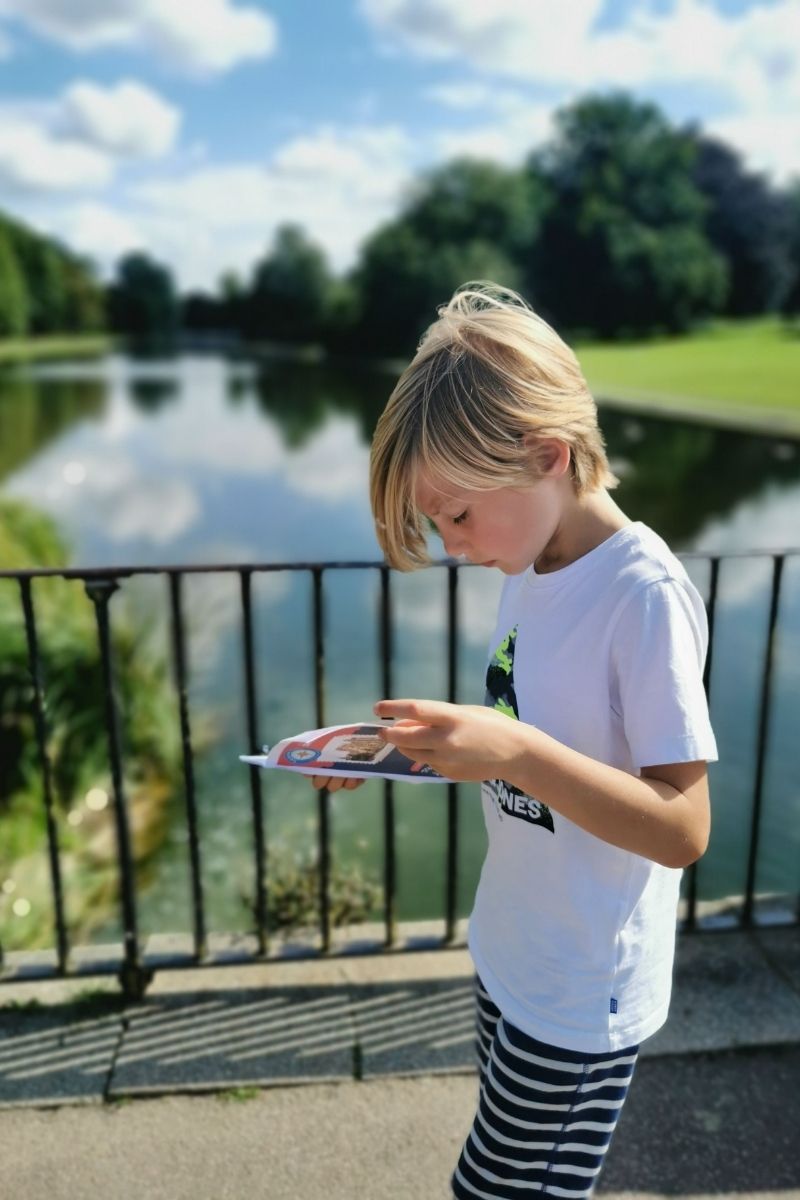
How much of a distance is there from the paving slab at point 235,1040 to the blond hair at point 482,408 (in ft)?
5.32

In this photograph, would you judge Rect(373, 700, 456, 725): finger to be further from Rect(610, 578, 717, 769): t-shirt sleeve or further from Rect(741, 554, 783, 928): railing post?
Rect(741, 554, 783, 928): railing post

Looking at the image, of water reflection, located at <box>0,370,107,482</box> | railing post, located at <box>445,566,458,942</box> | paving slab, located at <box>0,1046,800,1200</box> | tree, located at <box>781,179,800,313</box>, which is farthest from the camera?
tree, located at <box>781,179,800,313</box>

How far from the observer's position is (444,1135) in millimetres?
2215

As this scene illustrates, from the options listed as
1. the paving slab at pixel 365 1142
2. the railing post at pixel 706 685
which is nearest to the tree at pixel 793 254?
the railing post at pixel 706 685

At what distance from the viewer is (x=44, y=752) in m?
2.72

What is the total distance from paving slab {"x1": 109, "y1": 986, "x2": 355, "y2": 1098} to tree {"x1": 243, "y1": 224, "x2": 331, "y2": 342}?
278 ft

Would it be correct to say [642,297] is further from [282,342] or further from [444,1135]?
[444,1135]

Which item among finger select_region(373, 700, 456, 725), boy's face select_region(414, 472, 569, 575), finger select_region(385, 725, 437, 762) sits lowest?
finger select_region(385, 725, 437, 762)

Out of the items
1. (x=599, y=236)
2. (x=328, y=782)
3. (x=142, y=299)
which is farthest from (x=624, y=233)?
(x=142, y=299)

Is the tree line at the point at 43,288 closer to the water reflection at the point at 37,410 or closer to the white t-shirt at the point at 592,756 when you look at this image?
the water reflection at the point at 37,410

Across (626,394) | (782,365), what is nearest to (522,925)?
(626,394)

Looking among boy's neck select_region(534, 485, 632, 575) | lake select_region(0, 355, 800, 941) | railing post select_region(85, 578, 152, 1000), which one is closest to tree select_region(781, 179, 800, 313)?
lake select_region(0, 355, 800, 941)

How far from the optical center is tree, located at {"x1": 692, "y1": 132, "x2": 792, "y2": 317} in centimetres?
6091

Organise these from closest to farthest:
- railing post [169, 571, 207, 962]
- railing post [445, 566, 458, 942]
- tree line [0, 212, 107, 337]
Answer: railing post [169, 571, 207, 962], railing post [445, 566, 458, 942], tree line [0, 212, 107, 337]
